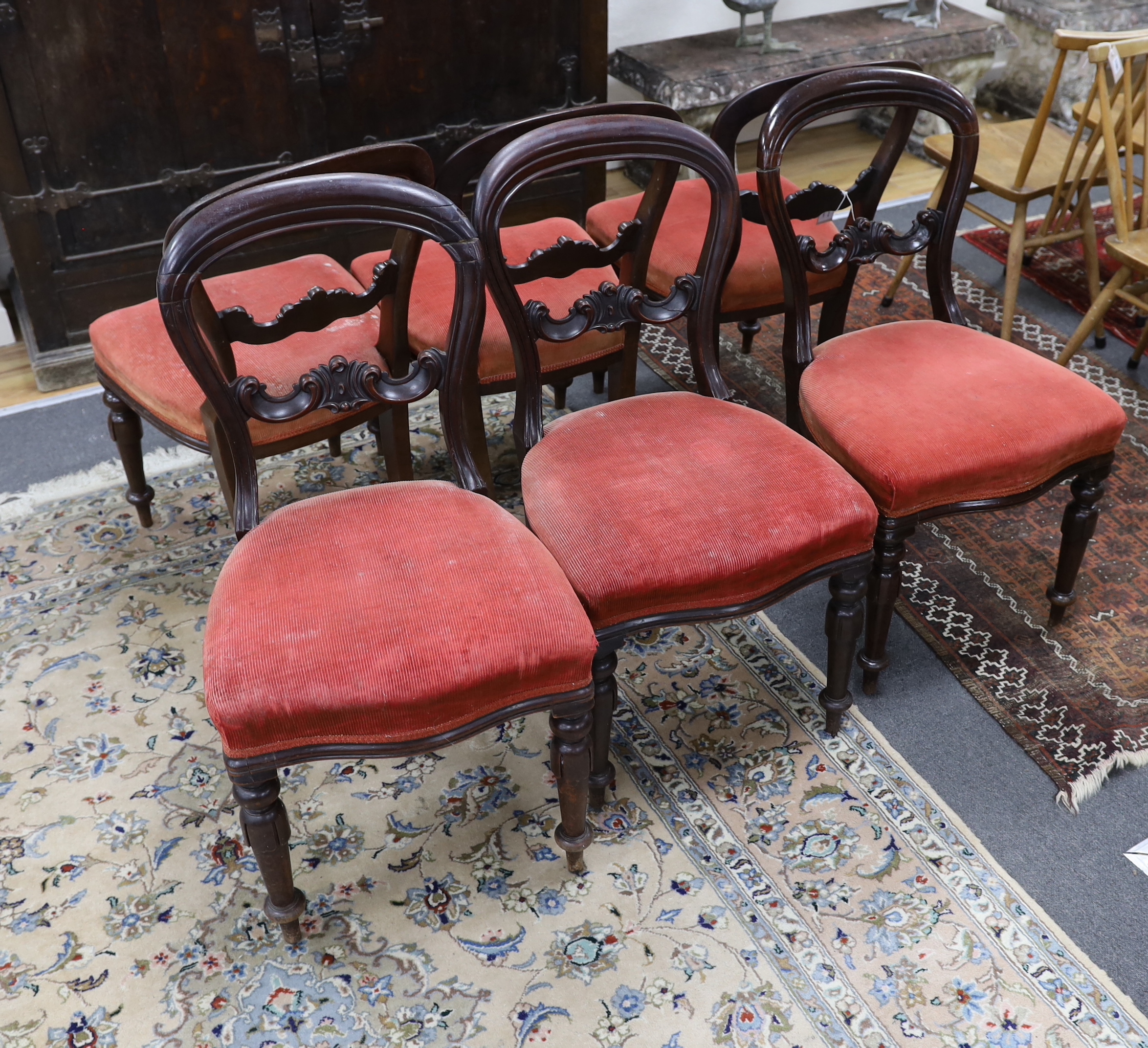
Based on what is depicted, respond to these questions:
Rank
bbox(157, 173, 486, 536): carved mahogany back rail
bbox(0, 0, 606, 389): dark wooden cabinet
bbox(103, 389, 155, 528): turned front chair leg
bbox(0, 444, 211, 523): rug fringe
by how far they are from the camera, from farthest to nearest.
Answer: bbox(0, 0, 606, 389): dark wooden cabinet, bbox(0, 444, 211, 523): rug fringe, bbox(103, 389, 155, 528): turned front chair leg, bbox(157, 173, 486, 536): carved mahogany back rail

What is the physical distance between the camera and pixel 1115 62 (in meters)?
2.68

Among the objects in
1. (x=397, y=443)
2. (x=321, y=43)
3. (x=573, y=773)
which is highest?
(x=321, y=43)

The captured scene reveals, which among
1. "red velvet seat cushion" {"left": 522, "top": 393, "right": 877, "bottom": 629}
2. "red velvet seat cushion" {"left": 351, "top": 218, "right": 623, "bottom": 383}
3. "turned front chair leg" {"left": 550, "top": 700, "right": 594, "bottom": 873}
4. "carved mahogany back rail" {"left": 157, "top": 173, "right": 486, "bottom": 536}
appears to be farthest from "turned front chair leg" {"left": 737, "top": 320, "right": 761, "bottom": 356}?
"turned front chair leg" {"left": 550, "top": 700, "right": 594, "bottom": 873}

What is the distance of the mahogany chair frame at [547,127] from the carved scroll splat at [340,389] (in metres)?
0.23

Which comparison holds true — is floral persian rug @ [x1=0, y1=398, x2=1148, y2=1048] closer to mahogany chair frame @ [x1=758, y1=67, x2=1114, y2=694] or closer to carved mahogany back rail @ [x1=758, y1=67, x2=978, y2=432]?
mahogany chair frame @ [x1=758, y1=67, x2=1114, y2=694]

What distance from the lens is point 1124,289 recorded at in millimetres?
2928

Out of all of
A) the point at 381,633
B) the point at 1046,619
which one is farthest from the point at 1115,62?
the point at 381,633

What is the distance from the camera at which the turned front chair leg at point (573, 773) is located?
1643mm

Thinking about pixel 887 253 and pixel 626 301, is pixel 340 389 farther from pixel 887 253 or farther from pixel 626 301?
pixel 887 253

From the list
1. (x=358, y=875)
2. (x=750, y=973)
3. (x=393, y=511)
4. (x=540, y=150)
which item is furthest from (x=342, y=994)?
(x=540, y=150)

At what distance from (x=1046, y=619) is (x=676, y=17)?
2871 mm

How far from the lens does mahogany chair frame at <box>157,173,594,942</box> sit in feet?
5.14

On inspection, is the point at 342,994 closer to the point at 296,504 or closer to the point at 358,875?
the point at 358,875

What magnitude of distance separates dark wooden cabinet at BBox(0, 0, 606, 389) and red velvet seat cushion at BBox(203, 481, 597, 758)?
1705mm
